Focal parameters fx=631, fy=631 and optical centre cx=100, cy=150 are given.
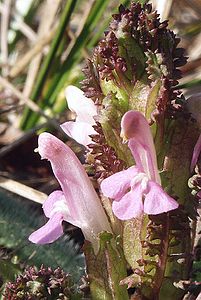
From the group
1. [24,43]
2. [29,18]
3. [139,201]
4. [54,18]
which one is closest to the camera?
[139,201]

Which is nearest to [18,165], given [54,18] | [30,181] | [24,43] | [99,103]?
[30,181]

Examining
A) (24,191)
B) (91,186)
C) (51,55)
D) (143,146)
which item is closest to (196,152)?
(143,146)

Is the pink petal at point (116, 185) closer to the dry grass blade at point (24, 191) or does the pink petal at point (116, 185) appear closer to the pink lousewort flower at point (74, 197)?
the pink lousewort flower at point (74, 197)

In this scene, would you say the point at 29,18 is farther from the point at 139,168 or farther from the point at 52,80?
the point at 139,168

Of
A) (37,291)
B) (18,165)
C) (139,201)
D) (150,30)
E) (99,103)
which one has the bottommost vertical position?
(18,165)

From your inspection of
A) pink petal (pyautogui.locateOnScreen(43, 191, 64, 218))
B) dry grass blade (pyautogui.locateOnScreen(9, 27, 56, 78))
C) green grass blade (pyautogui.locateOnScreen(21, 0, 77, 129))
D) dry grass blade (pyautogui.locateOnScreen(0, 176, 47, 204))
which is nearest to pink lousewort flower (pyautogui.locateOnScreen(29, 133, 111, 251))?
pink petal (pyautogui.locateOnScreen(43, 191, 64, 218))

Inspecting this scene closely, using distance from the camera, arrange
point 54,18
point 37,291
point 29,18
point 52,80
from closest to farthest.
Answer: point 37,291 → point 52,80 → point 54,18 → point 29,18

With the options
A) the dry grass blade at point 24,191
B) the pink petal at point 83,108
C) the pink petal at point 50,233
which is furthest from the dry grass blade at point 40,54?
the pink petal at point 50,233

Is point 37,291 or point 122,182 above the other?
point 122,182
